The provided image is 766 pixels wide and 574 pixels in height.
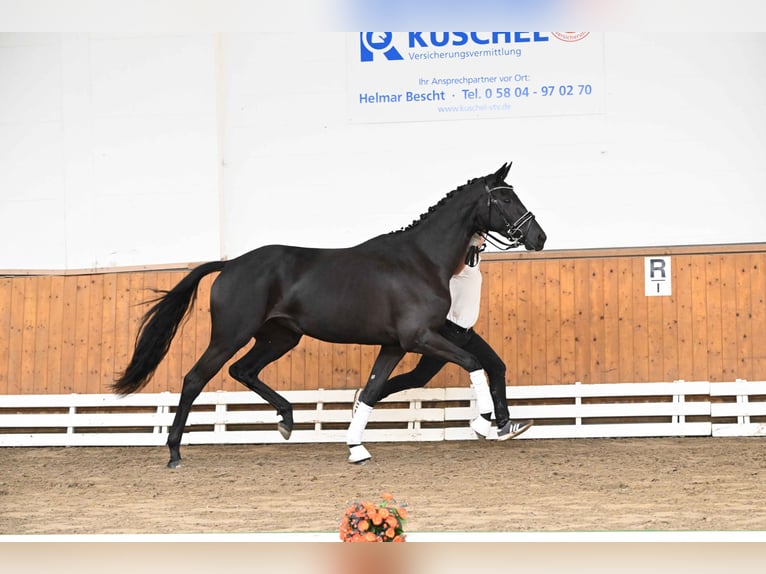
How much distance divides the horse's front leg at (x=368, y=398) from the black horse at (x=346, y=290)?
0.5 inches

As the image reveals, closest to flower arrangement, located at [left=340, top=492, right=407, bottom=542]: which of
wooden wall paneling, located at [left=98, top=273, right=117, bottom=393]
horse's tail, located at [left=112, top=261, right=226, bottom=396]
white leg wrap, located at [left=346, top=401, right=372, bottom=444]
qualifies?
white leg wrap, located at [left=346, top=401, right=372, bottom=444]

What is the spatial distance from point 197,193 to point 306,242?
1.29 metres

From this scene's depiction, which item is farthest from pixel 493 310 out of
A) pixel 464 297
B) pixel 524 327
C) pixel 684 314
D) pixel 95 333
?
pixel 95 333

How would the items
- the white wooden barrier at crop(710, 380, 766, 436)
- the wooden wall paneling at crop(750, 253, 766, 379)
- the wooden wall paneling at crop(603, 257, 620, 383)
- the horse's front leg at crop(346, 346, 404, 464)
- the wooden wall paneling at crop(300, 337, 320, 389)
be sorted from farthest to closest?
the wooden wall paneling at crop(300, 337, 320, 389)
the wooden wall paneling at crop(603, 257, 620, 383)
the wooden wall paneling at crop(750, 253, 766, 379)
the white wooden barrier at crop(710, 380, 766, 436)
the horse's front leg at crop(346, 346, 404, 464)

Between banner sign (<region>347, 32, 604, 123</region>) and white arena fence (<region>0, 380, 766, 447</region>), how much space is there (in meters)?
2.93

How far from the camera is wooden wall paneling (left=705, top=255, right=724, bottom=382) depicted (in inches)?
338

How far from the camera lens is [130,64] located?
369 inches

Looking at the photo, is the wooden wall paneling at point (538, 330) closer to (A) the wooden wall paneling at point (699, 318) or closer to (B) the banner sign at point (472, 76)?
(A) the wooden wall paneling at point (699, 318)

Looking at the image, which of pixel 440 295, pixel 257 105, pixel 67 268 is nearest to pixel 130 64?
pixel 257 105

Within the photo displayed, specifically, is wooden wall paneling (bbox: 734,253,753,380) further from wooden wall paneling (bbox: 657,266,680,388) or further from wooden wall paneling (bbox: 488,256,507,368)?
wooden wall paneling (bbox: 488,256,507,368)

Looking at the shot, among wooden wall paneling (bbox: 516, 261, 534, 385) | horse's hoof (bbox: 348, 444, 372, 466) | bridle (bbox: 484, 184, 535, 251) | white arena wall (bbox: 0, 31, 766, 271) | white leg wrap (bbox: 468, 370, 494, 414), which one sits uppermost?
white arena wall (bbox: 0, 31, 766, 271)

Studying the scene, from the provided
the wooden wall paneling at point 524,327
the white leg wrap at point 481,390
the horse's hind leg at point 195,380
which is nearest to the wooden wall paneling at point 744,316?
the wooden wall paneling at point 524,327

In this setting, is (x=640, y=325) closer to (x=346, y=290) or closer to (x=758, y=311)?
(x=758, y=311)

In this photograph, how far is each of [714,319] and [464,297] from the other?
115 inches
